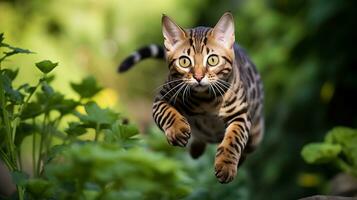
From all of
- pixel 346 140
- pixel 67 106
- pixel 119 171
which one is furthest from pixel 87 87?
pixel 119 171

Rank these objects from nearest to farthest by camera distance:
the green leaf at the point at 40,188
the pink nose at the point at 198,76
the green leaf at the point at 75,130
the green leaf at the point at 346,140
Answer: the green leaf at the point at 40,188
the pink nose at the point at 198,76
the green leaf at the point at 75,130
the green leaf at the point at 346,140

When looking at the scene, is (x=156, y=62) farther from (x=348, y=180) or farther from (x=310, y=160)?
(x=310, y=160)

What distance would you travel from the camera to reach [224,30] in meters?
2.32

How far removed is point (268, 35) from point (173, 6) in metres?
1.19

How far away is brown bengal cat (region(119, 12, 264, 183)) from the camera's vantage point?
7.57 ft

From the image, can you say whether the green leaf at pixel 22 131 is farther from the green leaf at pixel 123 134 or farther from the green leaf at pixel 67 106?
the green leaf at pixel 123 134

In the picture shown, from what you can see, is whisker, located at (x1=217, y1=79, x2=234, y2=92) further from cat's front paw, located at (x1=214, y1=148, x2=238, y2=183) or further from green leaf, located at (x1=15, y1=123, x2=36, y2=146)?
green leaf, located at (x1=15, y1=123, x2=36, y2=146)

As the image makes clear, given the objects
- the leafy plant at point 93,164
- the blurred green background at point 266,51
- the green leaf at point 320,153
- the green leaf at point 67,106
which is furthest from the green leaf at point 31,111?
the blurred green background at point 266,51

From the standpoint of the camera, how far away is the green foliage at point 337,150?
3.00 metres

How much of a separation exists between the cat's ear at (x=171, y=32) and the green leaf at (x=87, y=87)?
0.72 m

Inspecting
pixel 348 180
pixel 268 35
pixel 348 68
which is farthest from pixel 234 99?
pixel 268 35

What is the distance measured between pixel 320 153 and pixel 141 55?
2.70 ft

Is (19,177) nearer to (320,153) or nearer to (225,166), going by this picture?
(225,166)

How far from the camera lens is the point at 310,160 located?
9.74 ft
